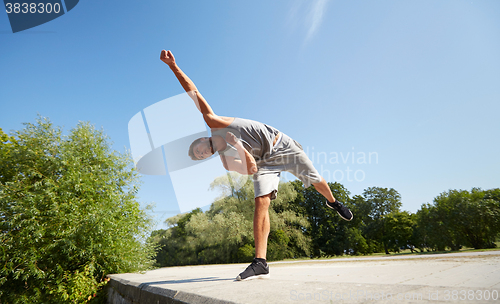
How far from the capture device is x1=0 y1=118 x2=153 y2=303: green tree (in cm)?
435

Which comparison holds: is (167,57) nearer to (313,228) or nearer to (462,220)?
(462,220)

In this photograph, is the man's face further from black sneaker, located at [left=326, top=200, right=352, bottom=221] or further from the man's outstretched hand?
black sneaker, located at [left=326, top=200, right=352, bottom=221]

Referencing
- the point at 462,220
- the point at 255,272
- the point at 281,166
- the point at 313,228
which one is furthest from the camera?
the point at 313,228

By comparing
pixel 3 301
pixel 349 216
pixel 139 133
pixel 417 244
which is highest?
pixel 139 133

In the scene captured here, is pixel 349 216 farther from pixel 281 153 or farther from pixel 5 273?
pixel 5 273

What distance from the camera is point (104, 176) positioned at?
5.22m

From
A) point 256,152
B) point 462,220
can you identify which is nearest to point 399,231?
point 462,220

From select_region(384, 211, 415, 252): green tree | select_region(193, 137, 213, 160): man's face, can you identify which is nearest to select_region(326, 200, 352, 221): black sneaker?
select_region(193, 137, 213, 160): man's face

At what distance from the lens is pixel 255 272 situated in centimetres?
223

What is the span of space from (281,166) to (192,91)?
126cm

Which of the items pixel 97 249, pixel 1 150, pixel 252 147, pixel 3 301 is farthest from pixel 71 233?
pixel 252 147

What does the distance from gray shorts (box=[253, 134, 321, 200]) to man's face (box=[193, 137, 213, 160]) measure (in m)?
0.56

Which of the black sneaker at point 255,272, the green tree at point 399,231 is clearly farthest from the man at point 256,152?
the green tree at point 399,231

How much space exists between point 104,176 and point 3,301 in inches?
107
